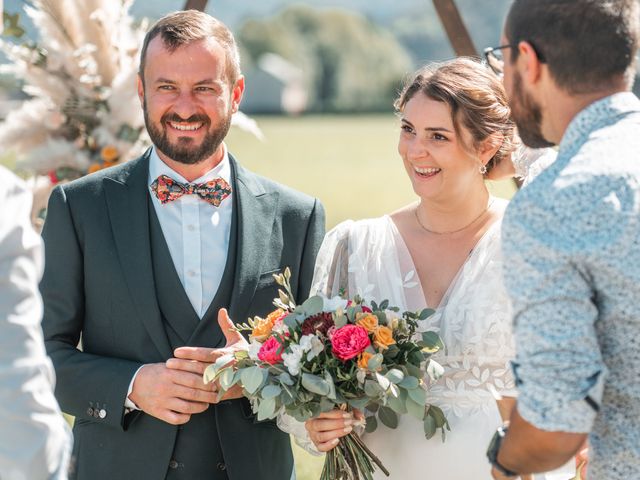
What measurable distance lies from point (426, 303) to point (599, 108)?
1480 mm

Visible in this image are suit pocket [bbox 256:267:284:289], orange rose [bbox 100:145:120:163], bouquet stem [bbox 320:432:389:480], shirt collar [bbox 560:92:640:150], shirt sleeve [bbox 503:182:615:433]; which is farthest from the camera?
orange rose [bbox 100:145:120:163]

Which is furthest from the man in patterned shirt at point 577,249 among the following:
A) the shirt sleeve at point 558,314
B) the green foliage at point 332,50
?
the green foliage at point 332,50

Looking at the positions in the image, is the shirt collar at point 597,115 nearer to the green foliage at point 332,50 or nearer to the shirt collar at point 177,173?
the shirt collar at point 177,173

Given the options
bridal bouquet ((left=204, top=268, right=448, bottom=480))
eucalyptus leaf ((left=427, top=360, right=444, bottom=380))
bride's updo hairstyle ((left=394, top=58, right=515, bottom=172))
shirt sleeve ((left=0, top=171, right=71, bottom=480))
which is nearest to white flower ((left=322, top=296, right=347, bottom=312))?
bridal bouquet ((left=204, top=268, right=448, bottom=480))

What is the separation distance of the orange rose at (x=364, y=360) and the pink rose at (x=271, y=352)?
259 millimetres

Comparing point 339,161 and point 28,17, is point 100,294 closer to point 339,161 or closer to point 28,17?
point 28,17

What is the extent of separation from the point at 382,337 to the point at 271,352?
14.3 inches

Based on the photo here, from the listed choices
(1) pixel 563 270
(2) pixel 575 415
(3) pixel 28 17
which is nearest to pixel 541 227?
(1) pixel 563 270

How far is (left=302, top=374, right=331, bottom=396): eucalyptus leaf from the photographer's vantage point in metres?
2.93

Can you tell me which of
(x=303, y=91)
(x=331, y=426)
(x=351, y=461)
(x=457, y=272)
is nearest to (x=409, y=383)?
(x=331, y=426)

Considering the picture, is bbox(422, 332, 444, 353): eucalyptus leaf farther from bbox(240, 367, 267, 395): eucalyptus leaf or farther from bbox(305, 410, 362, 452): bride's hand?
bbox(240, 367, 267, 395): eucalyptus leaf

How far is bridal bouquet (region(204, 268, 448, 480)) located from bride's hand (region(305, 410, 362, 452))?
0.15 feet

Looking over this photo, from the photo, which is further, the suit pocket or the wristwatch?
the suit pocket

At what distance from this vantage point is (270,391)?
295 centimetres
